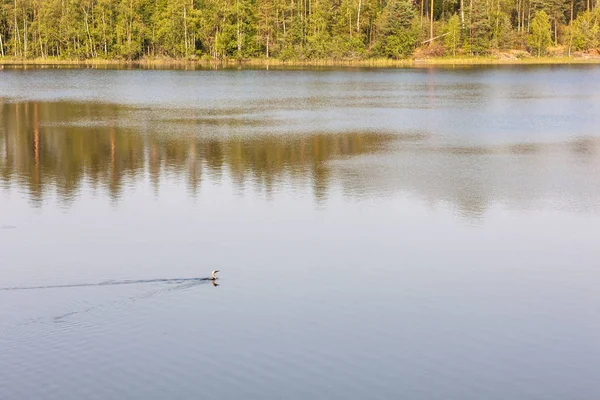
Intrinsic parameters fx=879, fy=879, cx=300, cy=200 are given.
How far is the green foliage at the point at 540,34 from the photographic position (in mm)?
123062

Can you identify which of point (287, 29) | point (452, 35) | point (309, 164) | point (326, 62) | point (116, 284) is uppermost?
point (287, 29)

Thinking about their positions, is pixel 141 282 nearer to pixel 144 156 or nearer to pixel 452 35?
pixel 144 156

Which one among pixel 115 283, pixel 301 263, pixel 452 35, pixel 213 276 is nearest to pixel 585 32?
pixel 452 35

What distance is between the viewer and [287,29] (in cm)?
12725

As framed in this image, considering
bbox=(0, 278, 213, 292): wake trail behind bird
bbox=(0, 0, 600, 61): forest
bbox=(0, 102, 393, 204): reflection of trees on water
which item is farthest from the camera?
bbox=(0, 0, 600, 61): forest

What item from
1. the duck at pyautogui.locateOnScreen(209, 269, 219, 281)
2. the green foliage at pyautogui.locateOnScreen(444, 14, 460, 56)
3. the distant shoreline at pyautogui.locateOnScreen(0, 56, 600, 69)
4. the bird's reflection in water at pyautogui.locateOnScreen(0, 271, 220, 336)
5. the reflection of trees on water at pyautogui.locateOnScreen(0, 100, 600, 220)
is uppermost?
the green foliage at pyautogui.locateOnScreen(444, 14, 460, 56)

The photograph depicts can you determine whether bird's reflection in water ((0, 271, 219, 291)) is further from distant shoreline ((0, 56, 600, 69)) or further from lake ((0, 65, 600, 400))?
distant shoreline ((0, 56, 600, 69))

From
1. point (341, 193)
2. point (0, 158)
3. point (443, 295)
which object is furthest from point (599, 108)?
point (443, 295)

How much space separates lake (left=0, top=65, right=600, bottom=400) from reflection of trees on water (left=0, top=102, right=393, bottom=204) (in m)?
0.17

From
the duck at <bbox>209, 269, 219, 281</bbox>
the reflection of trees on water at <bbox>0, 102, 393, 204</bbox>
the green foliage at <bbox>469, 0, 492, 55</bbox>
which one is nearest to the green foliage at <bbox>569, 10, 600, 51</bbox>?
the green foliage at <bbox>469, 0, 492, 55</bbox>

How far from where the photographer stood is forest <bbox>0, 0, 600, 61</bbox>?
4840 inches

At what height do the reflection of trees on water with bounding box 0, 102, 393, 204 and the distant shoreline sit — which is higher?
the distant shoreline

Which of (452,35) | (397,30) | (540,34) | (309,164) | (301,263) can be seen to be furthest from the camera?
(540,34)

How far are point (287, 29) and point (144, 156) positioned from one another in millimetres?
95255
